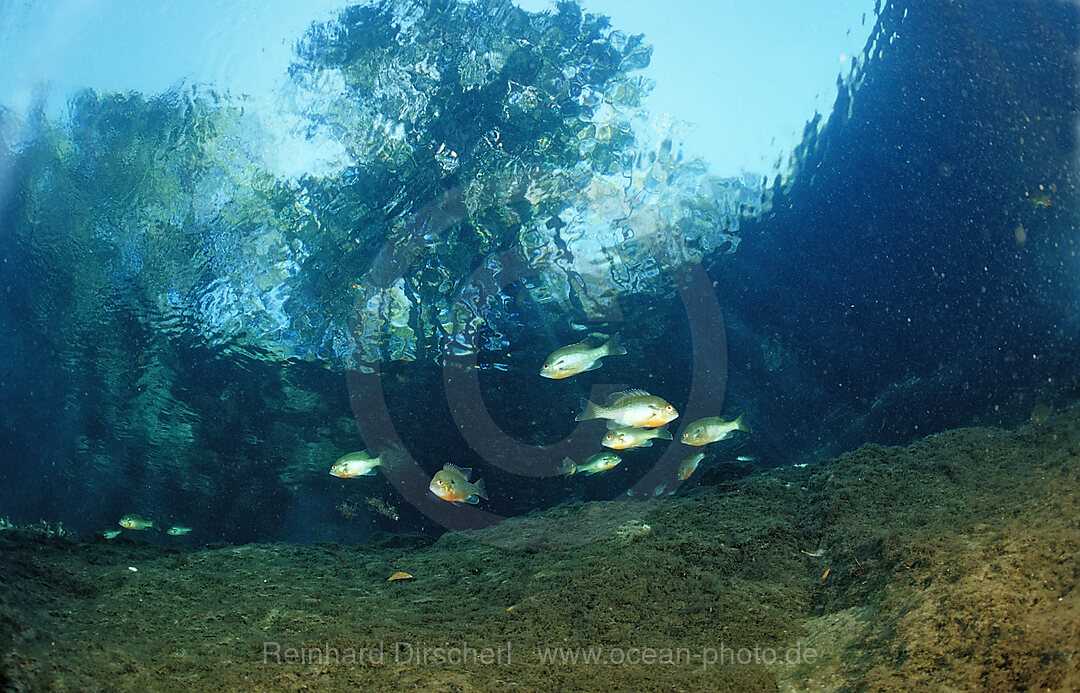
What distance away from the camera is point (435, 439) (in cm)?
1845

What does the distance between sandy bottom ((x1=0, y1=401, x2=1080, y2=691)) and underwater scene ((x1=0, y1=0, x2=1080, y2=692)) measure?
3 cm

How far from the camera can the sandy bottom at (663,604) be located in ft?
8.00

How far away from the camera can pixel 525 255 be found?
11.8 meters

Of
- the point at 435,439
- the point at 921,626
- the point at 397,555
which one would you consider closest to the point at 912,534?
the point at 921,626

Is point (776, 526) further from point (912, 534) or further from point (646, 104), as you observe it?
point (646, 104)

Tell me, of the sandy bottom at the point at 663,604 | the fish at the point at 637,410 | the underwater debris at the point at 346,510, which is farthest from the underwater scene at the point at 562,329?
the underwater debris at the point at 346,510

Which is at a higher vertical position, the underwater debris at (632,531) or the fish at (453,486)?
the fish at (453,486)

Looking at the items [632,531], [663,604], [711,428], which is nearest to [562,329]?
[711,428]

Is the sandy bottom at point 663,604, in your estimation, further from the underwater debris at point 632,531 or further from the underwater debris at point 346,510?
the underwater debris at point 346,510

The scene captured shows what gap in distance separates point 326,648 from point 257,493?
78.1 feet

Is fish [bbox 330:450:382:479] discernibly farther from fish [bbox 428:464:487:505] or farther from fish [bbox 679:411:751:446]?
fish [bbox 679:411:751:446]

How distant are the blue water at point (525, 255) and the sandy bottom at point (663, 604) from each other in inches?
131

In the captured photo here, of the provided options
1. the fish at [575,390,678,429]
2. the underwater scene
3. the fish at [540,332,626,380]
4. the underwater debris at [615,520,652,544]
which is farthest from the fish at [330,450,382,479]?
the underwater debris at [615,520,652,544]

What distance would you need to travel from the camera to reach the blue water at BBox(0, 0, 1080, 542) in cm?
856
